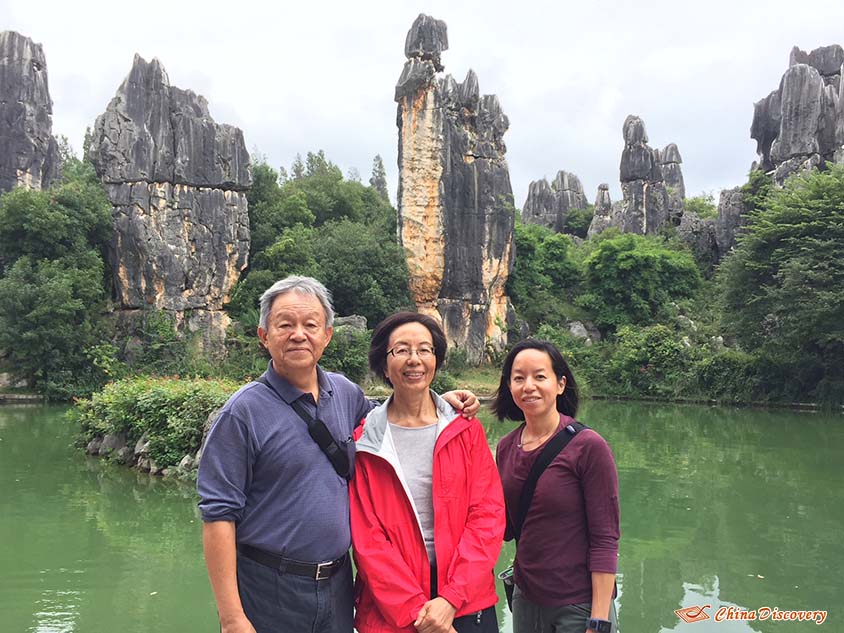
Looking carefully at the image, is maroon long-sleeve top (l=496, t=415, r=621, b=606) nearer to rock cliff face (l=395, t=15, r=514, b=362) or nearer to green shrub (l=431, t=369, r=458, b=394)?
green shrub (l=431, t=369, r=458, b=394)

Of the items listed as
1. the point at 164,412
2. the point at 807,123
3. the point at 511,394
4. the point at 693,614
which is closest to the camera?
the point at 511,394

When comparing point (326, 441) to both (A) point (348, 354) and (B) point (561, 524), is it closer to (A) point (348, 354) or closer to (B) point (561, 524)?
(B) point (561, 524)

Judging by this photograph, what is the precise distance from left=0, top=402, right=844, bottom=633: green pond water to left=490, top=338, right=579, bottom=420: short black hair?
1847mm

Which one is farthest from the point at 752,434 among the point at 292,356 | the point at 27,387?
the point at 27,387

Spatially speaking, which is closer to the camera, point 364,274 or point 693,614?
point 693,614

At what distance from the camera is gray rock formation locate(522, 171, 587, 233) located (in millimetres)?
38750

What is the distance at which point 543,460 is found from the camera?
6.60 feet

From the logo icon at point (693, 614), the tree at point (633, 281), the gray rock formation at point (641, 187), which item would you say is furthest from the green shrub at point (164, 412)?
the gray rock formation at point (641, 187)

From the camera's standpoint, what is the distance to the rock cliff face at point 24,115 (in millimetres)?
22172

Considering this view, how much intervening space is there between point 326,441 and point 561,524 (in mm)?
696

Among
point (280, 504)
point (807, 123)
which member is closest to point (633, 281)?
point (807, 123)

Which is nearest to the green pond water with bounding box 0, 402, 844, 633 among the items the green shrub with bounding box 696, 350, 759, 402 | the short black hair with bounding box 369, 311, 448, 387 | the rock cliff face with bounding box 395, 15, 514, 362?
the short black hair with bounding box 369, 311, 448, 387

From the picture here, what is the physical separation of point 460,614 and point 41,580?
11.7 ft

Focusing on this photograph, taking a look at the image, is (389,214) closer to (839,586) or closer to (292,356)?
(839,586)
